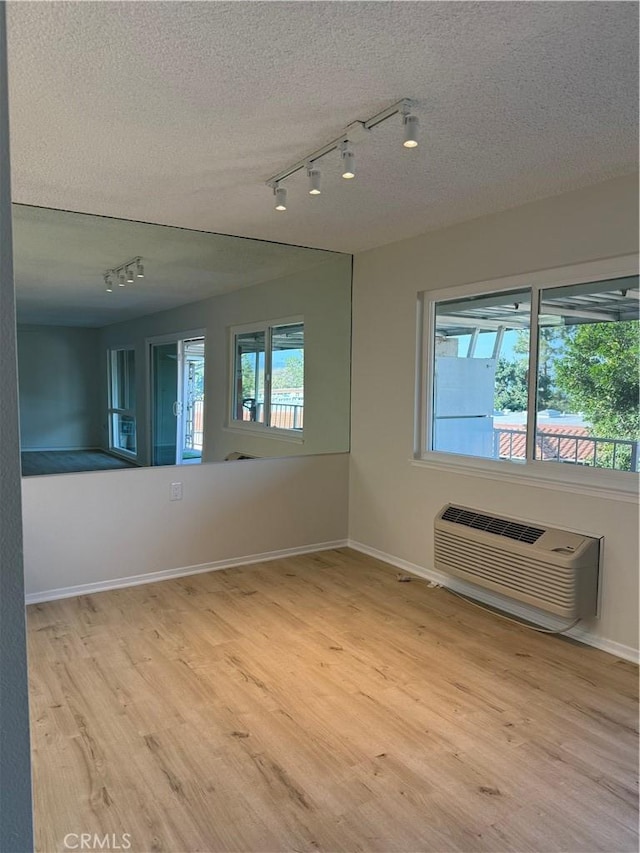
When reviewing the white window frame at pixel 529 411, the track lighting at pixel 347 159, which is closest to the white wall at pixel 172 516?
the white window frame at pixel 529 411

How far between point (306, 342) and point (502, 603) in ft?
7.82

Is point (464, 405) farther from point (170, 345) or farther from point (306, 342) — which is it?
point (170, 345)

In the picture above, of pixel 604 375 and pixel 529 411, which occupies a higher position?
pixel 604 375

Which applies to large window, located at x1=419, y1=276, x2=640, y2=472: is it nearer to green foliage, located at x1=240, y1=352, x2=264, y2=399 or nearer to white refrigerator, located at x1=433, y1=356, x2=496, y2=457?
white refrigerator, located at x1=433, y1=356, x2=496, y2=457

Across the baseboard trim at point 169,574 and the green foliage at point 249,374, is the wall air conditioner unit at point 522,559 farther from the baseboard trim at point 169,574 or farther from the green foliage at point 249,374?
the green foliage at point 249,374

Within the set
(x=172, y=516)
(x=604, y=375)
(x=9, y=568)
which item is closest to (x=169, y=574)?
(x=172, y=516)

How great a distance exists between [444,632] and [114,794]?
189 cm

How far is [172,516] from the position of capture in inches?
160

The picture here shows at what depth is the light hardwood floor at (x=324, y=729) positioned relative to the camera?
1.82m

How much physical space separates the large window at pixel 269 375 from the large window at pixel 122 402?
2.55 feet

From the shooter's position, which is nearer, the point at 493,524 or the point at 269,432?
the point at 493,524

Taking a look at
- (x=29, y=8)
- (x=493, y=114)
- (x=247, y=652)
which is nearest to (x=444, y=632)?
(x=247, y=652)

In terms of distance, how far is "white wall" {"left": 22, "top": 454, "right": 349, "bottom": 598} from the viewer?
3.61 m

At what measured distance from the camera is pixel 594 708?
2.48 m
